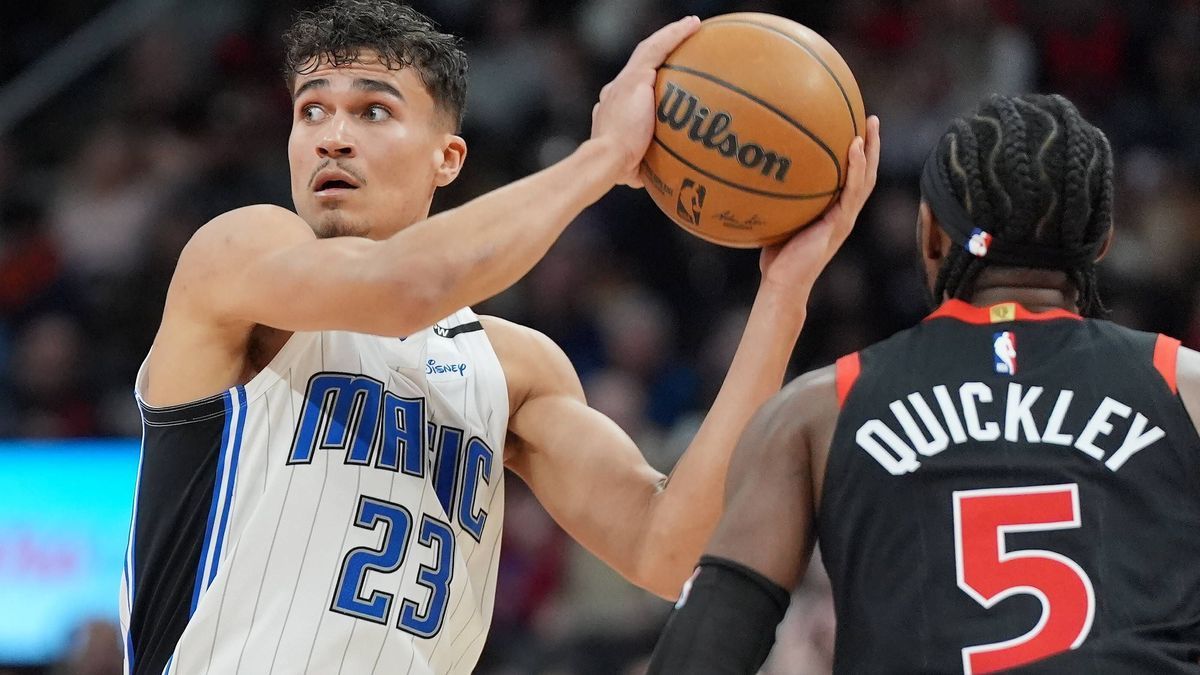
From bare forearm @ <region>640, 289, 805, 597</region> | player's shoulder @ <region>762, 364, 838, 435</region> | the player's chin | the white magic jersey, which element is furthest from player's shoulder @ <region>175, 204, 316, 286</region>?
player's shoulder @ <region>762, 364, 838, 435</region>

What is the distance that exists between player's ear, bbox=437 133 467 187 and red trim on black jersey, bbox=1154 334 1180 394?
2146 millimetres

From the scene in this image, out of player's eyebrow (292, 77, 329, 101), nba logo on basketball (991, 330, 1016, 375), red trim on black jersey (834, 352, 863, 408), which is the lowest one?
red trim on black jersey (834, 352, 863, 408)

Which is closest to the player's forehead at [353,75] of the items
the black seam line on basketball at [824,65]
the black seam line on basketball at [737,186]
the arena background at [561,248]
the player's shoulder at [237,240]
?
the player's shoulder at [237,240]

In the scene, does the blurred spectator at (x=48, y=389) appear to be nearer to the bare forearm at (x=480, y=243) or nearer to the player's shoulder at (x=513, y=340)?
the player's shoulder at (x=513, y=340)

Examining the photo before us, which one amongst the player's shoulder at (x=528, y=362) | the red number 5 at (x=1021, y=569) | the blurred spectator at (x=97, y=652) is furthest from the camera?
the blurred spectator at (x=97, y=652)

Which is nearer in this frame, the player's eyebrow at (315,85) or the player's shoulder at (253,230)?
the player's shoulder at (253,230)

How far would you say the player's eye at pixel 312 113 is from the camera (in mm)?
4117

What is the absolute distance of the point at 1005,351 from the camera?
2.83 m

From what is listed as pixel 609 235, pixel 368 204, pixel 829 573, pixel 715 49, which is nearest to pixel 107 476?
pixel 609 235

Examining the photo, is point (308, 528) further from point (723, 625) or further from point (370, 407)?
point (723, 625)

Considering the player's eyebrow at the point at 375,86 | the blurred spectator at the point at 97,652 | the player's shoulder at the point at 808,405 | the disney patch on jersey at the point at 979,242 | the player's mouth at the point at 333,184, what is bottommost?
the blurred spectator at the point at 97,652

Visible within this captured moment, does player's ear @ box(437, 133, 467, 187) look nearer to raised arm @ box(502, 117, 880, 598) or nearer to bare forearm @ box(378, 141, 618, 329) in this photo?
raised arm @ box(502, 117, 880, 598)

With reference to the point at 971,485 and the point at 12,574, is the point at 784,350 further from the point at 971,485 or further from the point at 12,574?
the point at 12,574

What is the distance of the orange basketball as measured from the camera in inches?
148
